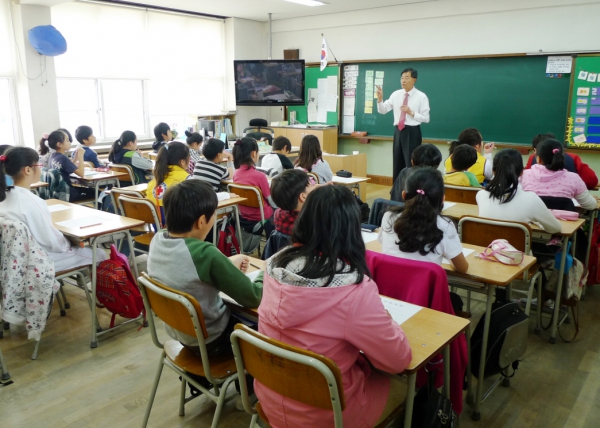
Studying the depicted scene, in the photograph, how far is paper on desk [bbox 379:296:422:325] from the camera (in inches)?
69.6

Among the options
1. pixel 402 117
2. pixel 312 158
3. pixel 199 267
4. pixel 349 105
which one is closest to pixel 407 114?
pixel 402 117

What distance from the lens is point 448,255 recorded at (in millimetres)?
2189

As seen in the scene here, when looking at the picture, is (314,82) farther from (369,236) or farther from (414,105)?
(369,236)

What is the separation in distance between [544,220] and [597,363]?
0.84 meters

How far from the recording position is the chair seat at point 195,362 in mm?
1944

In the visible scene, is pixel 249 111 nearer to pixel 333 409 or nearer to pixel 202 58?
pixel 202 58

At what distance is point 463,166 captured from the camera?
12.8 ft

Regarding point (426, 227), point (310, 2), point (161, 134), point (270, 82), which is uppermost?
point (310, 2)

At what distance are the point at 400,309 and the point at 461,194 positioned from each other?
2193 millimetres

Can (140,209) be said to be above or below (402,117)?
below

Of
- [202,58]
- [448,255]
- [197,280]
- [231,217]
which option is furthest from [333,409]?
[202,58]

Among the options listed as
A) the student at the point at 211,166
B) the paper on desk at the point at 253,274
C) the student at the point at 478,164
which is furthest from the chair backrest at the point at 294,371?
the student at the point at 478,164

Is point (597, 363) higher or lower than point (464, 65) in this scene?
lower

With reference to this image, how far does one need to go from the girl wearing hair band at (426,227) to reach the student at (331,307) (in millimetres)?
751
